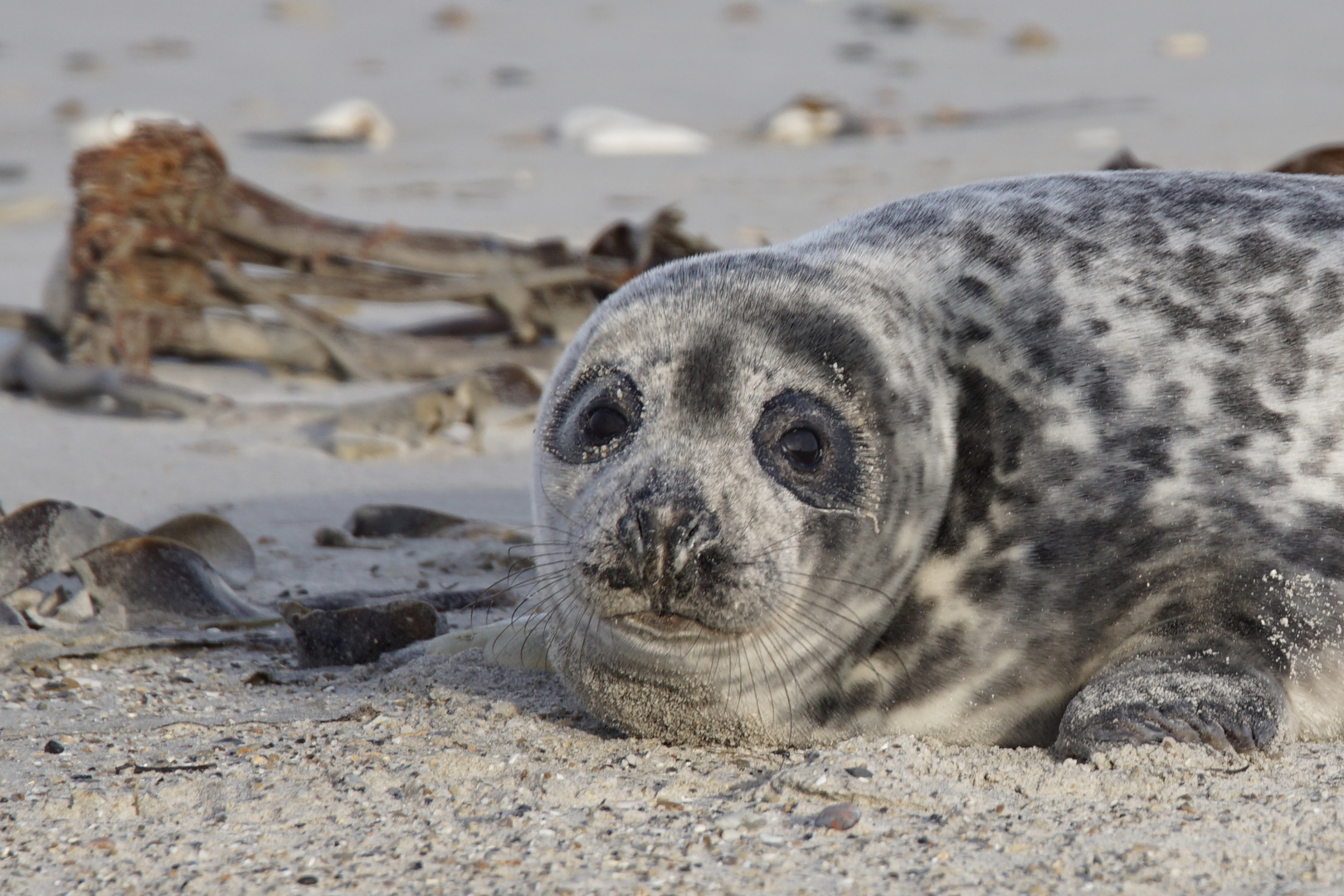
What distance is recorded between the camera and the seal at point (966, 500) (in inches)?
98.7

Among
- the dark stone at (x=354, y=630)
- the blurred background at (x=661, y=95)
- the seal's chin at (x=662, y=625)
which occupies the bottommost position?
the dark stone at (x=354, y=630)

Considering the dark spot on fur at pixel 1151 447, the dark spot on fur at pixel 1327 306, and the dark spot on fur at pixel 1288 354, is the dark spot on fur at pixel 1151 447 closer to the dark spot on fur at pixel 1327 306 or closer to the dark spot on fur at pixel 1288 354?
the dark spot on fur at pixel 1288 354

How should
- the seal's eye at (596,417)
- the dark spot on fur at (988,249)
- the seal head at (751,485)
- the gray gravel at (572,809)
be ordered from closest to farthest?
the gray gravel at (572,809) < the seal head at (751,485) < the seal's eye at (596,417) < the dark spot on fur at (988,249)

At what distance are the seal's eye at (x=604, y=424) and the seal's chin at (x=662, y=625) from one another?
319 millimetres

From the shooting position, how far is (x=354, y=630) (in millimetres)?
3061

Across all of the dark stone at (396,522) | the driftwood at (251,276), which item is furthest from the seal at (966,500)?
the driftwood at (251,276)

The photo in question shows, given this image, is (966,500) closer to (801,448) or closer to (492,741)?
(801,448)

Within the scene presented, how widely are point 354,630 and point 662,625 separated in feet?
2.81

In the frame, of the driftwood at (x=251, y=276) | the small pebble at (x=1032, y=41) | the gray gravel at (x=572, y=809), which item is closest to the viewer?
the gray gravel at (x=572, y=809)

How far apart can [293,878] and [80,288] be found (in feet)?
13.3

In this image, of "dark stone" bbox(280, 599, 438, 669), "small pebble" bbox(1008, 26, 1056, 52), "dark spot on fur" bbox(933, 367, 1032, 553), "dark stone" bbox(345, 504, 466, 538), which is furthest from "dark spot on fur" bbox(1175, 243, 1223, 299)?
"small pebble" bbox(1008, 26, 1056, 52)

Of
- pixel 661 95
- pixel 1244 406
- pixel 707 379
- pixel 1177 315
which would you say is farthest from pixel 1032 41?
pixel 707 379

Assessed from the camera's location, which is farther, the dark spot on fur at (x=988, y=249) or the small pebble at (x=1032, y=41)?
the small pebble at (x=1032, y=41)

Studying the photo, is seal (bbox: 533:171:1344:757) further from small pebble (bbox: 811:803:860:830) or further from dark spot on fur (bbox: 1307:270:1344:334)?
small pebble (bbox: 811:803:860:830)
